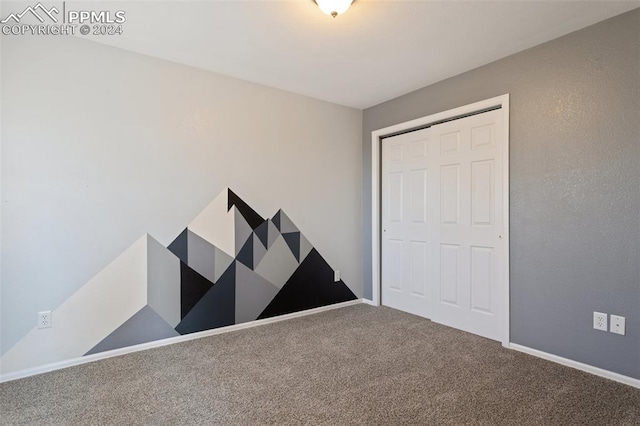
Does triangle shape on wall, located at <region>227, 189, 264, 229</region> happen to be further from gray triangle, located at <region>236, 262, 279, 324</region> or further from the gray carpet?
the gray carpet

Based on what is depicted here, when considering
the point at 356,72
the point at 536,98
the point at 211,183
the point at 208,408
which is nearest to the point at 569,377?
the point at 536,98

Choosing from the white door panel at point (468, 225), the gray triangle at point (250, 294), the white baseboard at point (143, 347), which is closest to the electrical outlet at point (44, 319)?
the white baseboard at point (143, 347)

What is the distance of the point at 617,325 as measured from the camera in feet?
7.50

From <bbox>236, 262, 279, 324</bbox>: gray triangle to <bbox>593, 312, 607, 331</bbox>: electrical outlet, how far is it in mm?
2729

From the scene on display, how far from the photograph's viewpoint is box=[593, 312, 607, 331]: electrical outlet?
2338 millimetres

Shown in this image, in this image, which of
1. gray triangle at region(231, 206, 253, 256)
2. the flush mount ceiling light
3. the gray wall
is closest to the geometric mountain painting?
gray triangle at region(231, 206, 253, 256)

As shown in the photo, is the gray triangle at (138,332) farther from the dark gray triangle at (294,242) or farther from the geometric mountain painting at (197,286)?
the dark gray triangle at (294,242)

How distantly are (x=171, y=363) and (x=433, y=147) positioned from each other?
310cm

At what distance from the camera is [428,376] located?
7.59 feet

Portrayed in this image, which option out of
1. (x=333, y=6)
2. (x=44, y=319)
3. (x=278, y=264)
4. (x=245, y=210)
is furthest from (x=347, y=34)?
(x=44, y=319)

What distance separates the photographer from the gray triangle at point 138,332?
2.65 metres

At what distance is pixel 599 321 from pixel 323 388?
199 centimetres

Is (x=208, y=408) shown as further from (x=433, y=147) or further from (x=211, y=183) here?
(x=433, y=147)

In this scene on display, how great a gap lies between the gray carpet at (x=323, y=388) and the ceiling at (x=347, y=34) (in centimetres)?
247
